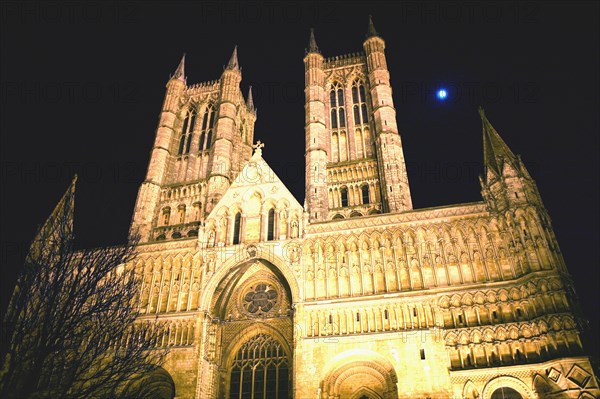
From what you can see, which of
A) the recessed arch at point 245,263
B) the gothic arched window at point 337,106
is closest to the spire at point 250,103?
the gothic arched window at point 337,106

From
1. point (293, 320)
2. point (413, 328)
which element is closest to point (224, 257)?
point (293, 320)

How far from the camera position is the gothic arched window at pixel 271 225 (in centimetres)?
2198

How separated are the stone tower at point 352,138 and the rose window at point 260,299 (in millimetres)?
8235

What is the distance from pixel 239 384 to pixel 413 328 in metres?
8.52

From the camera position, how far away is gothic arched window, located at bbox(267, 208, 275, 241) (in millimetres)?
21984

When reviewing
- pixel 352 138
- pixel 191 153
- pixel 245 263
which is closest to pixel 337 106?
pixel 352 138

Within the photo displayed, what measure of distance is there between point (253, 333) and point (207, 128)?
77.9 ft

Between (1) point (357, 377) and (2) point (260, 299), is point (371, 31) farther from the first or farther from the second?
(1) point (357, 377)

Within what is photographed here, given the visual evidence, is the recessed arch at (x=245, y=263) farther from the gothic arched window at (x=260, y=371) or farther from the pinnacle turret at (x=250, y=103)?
Result: the pinnacle turret at (x=250, y=103)

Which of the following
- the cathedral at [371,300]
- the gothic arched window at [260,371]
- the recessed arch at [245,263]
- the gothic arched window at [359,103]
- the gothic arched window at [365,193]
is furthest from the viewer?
the gothic arched window at [359,103]

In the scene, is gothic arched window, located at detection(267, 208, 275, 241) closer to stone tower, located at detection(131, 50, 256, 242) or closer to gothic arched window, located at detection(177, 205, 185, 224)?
stone tower, located at detection(131, 50, 256, 242)

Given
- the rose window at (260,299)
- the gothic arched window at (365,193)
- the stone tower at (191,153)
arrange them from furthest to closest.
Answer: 1. the stone tower at (191,153)
2. the gothic arched window at (365,193)
3. the rose window at (260,299)

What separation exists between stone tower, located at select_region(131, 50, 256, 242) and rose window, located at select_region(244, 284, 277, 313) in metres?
11.2

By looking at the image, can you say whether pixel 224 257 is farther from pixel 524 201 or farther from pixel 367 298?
pixel 524 201
